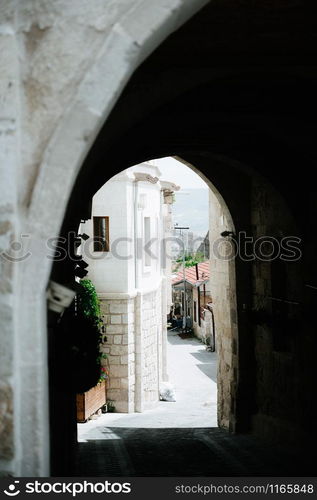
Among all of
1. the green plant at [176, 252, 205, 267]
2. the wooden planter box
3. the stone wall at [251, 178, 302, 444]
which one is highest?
the green plant at [176, 252, 205, 267]

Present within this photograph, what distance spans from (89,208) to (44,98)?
6.26m

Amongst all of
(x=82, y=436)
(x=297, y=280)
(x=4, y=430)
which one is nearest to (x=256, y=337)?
(x=297, y=280)

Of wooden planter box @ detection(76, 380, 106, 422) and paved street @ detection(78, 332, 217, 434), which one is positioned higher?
wooden planter box @ detection(76, 380, 106, 422)

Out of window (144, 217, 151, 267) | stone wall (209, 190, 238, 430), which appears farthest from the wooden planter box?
window (144, 217, 151, 267)

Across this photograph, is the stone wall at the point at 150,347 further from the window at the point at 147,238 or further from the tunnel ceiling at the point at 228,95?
the tunnel ceiling at the point at 228,95

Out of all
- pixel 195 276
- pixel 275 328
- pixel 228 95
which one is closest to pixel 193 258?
pixel 195 276

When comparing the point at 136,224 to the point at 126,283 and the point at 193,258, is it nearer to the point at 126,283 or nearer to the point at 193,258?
the point at 126,283

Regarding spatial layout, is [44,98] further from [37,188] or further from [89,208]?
[89,208]

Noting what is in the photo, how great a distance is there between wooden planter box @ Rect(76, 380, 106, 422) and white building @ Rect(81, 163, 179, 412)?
110 cm

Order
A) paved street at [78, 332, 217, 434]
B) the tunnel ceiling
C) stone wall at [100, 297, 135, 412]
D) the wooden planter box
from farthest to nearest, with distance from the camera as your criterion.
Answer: stone wall at [100, 297, 135, 412] → the wooden planter box → paved street at [78, 332, 217, 434] → the tunnel ceiling

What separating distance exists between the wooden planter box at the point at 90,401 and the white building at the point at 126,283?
1096 mm

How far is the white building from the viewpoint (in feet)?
55.8

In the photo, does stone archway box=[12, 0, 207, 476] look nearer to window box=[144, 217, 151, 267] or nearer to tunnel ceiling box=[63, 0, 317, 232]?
tunnel ceiling box=[63, 0, 317, 232]

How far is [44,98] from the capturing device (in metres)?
2.39
